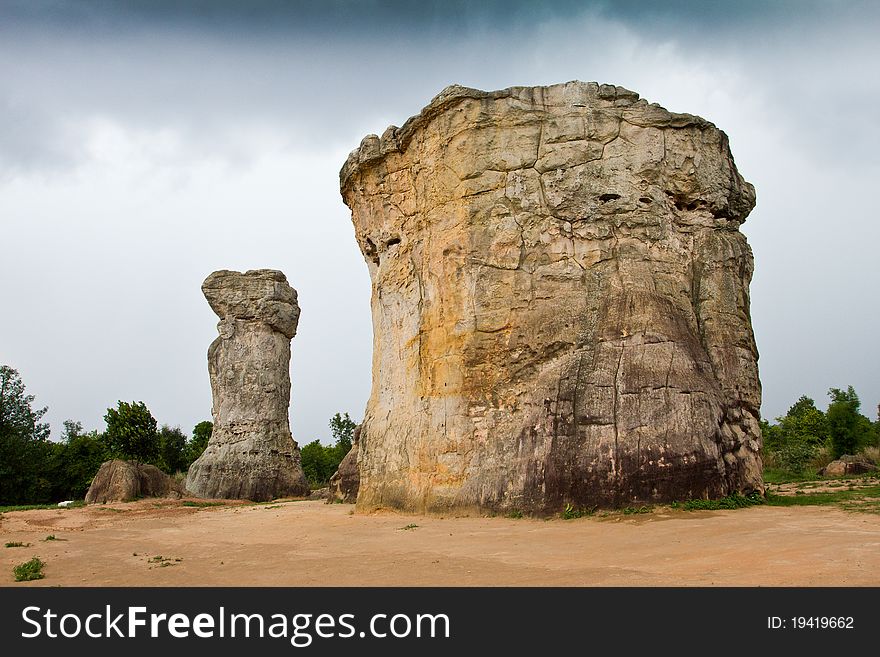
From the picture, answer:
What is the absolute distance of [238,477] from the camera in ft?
72.0

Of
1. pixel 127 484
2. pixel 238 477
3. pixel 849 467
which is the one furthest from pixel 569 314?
pixel 127 484

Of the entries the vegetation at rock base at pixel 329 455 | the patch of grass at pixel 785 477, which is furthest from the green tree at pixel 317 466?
the patch of grass at pixel 785 477

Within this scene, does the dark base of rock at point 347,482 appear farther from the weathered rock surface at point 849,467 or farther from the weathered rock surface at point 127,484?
the weathered rock surface at point 849,467

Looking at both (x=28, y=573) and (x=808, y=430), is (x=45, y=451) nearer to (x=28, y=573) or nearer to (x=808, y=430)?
(x=28, y=573)

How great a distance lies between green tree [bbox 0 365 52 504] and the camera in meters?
24.0

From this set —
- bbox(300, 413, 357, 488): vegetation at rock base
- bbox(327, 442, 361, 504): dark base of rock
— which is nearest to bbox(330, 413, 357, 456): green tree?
bbox(300, 413, 357, 488): vegetation at rock base

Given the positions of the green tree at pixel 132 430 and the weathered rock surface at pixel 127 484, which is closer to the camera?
the weathered rock surface at pixel 127 484

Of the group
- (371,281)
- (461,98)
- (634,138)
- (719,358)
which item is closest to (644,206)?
(634,138)

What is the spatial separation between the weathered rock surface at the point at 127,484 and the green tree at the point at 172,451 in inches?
446

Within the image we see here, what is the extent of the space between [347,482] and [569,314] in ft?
29.1

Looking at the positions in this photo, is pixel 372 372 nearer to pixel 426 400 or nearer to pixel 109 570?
pixel 426 400

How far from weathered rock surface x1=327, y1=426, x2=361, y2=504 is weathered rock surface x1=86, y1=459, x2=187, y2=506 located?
6916 millimetres

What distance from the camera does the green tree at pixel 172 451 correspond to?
34188 millimetres
